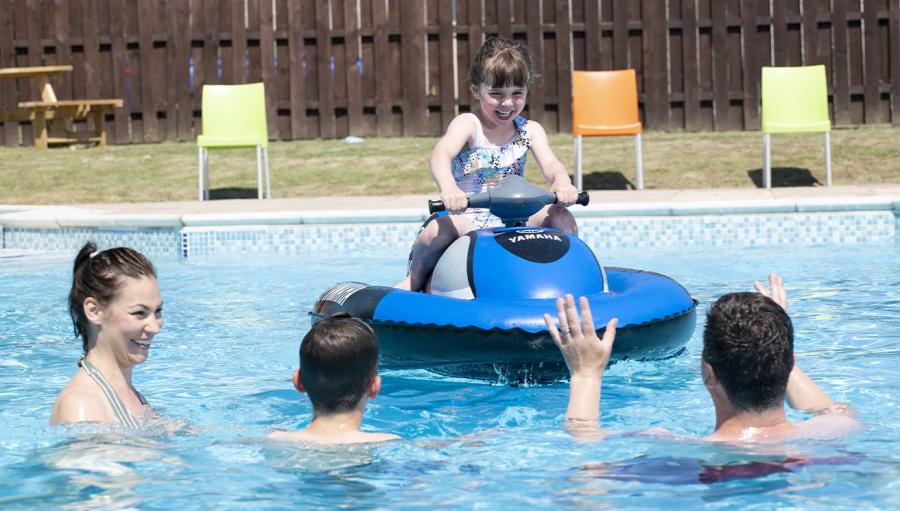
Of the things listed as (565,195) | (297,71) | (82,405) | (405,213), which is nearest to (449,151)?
(565,195)

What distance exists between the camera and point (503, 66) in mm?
5914

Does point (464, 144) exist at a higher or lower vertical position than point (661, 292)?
higher

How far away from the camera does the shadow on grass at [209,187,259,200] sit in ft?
41.5

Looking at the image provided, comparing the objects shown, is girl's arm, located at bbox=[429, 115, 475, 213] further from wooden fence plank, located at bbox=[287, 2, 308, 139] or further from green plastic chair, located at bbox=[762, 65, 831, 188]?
wooden fence plank, located at bbox=[287, 2, 308, 139]

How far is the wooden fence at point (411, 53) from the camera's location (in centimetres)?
1481

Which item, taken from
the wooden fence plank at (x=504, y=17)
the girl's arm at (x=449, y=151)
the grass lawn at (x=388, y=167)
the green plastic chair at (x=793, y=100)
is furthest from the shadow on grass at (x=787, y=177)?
the girl's arm at (x=449, y=151)

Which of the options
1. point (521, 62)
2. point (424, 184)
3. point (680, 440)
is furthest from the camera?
point (424, 184)

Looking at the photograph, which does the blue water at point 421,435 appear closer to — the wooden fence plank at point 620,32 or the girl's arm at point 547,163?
the girl's arm at point 547,163

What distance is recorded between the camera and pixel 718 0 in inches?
588

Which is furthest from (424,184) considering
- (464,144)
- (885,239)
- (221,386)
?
(221,386)

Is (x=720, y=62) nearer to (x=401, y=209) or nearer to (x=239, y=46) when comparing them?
(x=239, y=46)

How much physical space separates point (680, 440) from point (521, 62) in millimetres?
2348

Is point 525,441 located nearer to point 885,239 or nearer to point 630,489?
point 630,489

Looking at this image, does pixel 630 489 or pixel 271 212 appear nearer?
pixel 630 489
